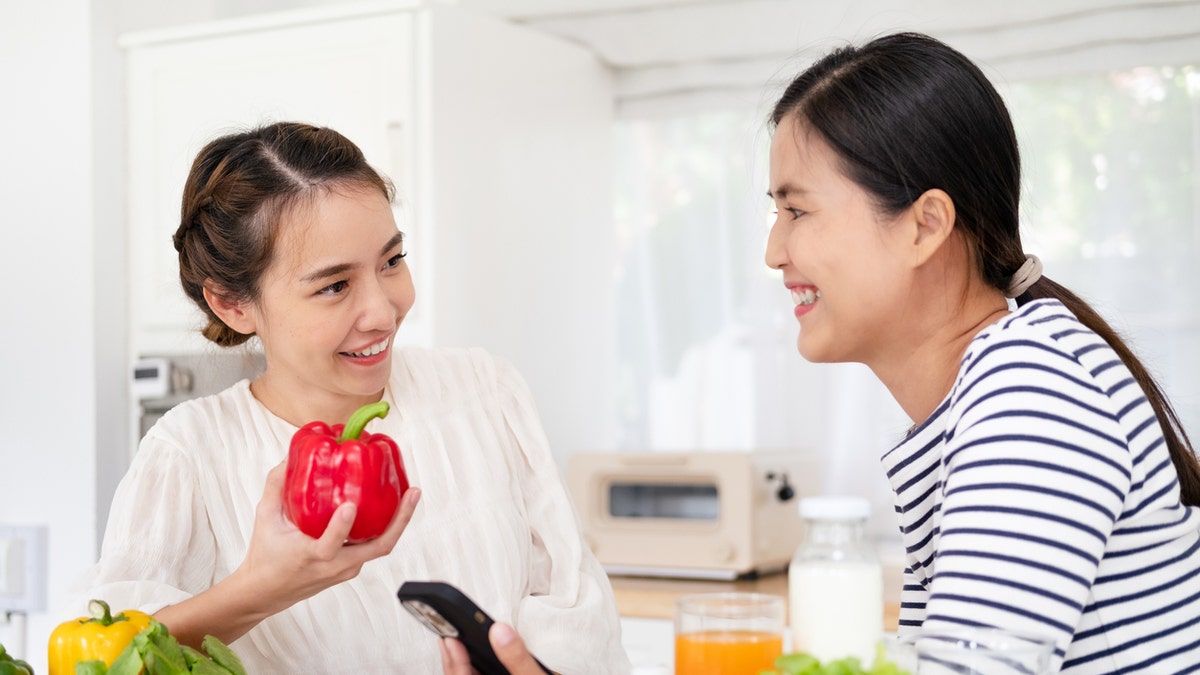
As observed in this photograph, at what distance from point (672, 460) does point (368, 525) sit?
1541 millimetres

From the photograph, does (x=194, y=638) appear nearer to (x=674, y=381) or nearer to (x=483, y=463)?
(x=483, y=463)

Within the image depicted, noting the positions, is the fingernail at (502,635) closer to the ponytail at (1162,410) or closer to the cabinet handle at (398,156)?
the ponytail at (1162,410)

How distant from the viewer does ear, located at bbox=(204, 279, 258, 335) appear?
1.46 meters

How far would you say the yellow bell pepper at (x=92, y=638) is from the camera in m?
1.09

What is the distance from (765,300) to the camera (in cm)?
302

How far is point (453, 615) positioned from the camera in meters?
0.96

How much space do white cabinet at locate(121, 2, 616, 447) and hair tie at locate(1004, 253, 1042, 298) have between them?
1511 mm

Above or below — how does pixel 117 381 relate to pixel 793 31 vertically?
below

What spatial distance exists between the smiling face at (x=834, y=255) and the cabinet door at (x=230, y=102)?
1.42 meters

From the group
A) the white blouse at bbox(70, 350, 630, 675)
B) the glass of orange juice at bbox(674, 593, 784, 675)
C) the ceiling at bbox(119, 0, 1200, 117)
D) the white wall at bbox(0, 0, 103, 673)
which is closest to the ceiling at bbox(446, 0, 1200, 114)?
the ceiling at bbox(119, 0, 1200, 117)

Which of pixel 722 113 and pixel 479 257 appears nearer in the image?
pixel 479 257

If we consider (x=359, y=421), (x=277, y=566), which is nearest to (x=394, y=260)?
Result: (x=359, y=421)

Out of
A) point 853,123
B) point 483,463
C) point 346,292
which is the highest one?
point 853,123

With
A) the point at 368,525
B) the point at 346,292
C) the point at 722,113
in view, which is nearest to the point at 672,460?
the point at 722,113
